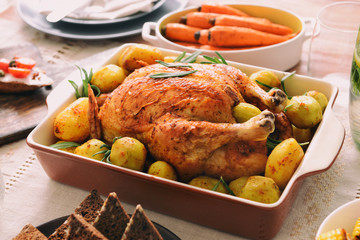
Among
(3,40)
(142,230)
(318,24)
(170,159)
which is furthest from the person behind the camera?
(3,40)

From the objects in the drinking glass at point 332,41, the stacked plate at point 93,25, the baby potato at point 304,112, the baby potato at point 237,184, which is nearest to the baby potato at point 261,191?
the baby potato at point 237,184

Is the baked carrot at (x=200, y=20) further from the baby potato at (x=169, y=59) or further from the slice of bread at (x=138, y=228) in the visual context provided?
the slice of bread at (x=138, y=228)

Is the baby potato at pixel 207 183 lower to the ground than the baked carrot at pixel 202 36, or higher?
lower

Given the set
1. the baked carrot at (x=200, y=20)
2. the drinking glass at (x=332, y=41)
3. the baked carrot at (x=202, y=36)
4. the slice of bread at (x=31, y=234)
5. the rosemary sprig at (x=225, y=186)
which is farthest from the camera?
the baked carrot at (x=200, y=20)

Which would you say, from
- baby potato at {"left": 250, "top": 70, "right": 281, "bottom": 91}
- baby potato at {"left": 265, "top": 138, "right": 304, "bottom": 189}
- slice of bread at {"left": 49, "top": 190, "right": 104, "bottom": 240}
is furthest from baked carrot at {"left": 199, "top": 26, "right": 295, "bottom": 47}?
slice of bread at {"left": 49, "top": 190, "right": 104, "bottom": 240}

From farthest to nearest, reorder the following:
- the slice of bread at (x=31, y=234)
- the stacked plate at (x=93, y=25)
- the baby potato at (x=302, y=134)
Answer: the stacked plate at (x=93, y=25) → the baby potato at (x=302, y=134) → the slice of bread at (x=31, y=234)

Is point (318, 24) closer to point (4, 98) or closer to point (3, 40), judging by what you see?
point (4, 98)

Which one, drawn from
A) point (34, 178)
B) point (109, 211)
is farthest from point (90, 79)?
point (109, 211)

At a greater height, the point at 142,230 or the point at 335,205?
the point at 142,230
